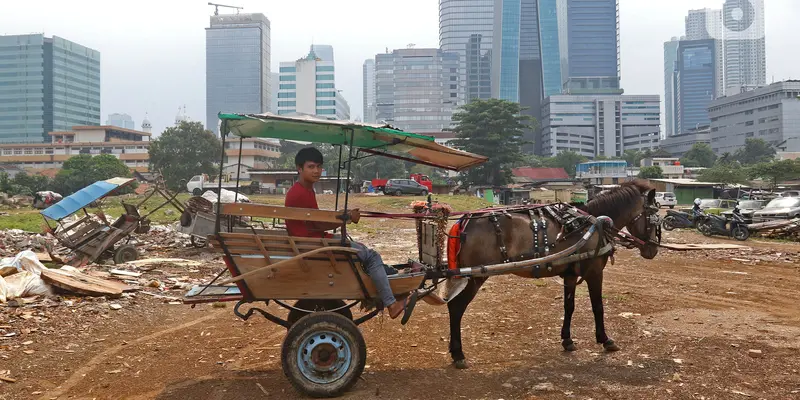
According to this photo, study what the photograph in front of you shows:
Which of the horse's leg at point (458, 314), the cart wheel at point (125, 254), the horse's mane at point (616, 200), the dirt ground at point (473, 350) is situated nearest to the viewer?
the dirt ground at point (473, 350)

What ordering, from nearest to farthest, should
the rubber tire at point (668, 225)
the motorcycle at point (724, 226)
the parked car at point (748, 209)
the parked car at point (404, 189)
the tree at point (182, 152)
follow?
the motorcycle at point (724, 226), the parked car at point (748, 209), the rubber tire at point (668, 225), the parked car at point (404, 189), the tree at point (182, 152)

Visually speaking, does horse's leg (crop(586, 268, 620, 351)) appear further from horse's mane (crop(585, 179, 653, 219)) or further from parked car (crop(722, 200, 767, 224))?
parked car (crop(722, 200, 767, 224))

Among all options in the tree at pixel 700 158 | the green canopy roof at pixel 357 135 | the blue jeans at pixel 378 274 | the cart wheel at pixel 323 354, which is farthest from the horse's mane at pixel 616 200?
the tree at pixel 700 158

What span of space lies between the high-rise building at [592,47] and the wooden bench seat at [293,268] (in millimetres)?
195768

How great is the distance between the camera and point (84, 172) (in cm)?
6681

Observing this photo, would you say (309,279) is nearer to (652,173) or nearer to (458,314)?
(458,314)

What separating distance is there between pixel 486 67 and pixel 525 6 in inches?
1007

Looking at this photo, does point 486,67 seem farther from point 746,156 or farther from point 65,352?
point 65,352

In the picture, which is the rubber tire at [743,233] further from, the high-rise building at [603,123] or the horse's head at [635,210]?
the high-rise building at [603,123]

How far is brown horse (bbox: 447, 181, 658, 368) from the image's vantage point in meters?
6.66

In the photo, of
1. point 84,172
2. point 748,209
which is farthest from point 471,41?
point 748,209

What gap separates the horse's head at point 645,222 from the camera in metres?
7.68

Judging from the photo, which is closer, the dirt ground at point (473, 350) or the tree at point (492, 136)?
the dirt ground at point (473, 350)

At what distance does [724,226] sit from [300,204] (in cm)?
2091
